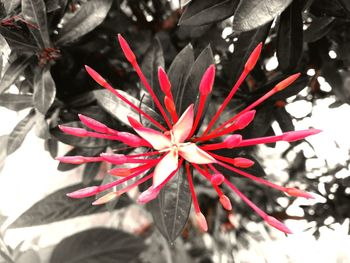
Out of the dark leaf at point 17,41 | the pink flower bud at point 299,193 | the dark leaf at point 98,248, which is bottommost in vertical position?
the dark leaf at point 98,248

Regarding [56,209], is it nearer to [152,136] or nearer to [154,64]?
[154,64]

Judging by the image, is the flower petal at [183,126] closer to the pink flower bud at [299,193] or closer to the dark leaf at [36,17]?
the pink flower bud at [299,193]

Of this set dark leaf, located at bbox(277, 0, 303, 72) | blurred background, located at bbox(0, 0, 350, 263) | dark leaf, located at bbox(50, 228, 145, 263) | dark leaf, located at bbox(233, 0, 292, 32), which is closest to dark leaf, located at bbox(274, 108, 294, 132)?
blurred background, located at bbox(0, 0, 350, 263)

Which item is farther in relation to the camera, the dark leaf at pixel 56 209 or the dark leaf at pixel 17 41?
the dark leaf at pixel 56 209

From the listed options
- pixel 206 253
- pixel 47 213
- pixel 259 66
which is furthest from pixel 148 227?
pixel 259 66

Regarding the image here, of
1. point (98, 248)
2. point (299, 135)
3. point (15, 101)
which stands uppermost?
point (15, 101)

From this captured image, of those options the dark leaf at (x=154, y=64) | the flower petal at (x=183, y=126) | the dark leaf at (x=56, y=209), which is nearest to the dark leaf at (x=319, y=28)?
the dark leaf at (x=154, y=64)

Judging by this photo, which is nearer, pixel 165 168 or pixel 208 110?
pixel 165 168

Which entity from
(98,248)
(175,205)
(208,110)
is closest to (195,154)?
(175,205)
